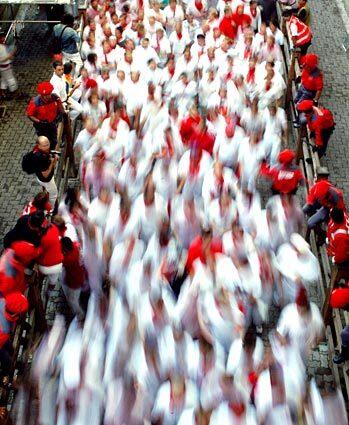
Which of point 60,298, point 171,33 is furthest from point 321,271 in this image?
point 171,33

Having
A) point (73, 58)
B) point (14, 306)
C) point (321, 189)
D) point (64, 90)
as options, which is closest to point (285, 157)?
point (321, 189)

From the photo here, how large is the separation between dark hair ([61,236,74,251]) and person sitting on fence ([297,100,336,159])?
14.0 ft

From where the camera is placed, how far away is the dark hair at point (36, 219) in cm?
680

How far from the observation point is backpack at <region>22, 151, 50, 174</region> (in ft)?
27.4

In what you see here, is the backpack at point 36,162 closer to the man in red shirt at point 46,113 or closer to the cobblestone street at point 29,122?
the man in red shirt at point 46,113

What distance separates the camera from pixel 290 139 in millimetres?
11203

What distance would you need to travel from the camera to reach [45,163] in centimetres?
838

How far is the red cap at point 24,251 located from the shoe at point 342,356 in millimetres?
3654

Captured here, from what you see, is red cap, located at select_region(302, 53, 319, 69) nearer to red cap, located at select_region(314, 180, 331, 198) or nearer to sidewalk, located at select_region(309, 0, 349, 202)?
sidewalk, located at select_region(309, 0, 349, 202)

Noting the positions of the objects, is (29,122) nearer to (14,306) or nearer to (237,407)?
(14,306)

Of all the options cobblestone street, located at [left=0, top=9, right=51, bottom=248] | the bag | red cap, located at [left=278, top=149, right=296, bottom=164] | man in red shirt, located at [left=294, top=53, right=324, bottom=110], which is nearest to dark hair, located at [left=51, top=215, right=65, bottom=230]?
cobblestone street, located at [left=0, top=9, right=51, bottom=248]

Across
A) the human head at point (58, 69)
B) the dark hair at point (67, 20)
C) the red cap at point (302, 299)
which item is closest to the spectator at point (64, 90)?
the human head at point (58, 69)

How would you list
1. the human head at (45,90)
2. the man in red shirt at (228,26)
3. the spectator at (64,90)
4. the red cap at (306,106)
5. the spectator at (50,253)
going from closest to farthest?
the spectator at (50,253) → the human head at (45,90) → the red cap at (306,106) → the spectator at (64,90) → the man in red shirt at (228,26)

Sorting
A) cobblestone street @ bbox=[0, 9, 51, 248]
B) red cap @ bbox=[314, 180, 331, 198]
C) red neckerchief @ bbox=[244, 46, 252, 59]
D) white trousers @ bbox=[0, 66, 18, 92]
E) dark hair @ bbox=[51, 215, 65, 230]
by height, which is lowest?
cobblestone street @ bbox=[0, 9, 51, 248]
